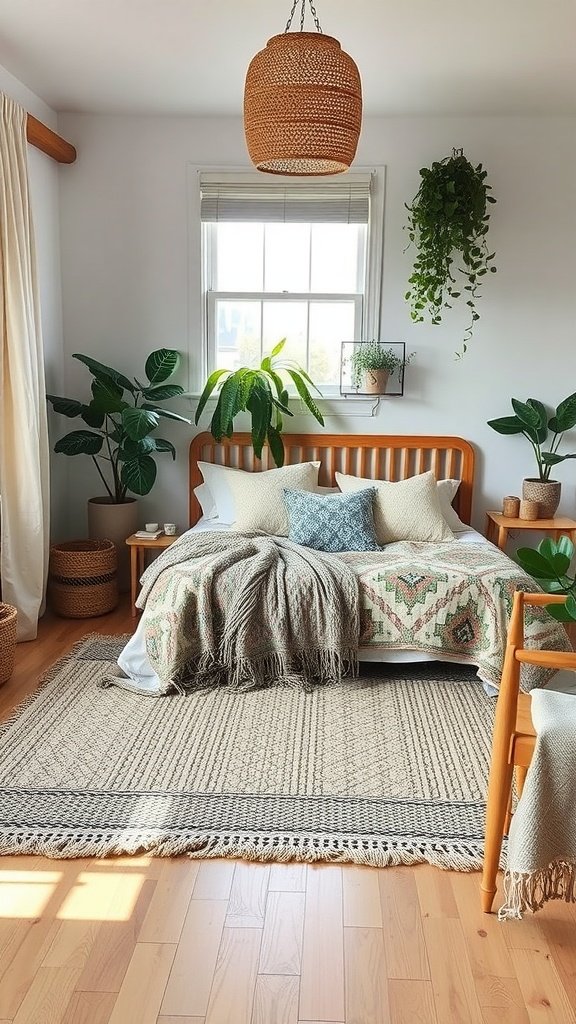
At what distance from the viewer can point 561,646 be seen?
3.45m

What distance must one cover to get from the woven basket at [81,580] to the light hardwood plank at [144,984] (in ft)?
8.55

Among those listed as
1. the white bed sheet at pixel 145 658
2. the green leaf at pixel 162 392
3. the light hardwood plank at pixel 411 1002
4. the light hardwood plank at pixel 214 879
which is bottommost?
the light hardwood plank at pixel 214 879

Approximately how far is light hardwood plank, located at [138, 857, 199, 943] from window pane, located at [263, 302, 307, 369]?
10.4 ft

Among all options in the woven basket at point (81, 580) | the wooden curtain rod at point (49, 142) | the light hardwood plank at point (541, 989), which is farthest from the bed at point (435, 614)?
the wooden curtain rod at point (49, 142)

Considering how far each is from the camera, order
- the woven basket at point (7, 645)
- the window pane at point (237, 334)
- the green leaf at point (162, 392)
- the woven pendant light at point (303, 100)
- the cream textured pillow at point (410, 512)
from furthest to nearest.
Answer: the window pane at point (237, 334) < the green leaf at point (162, 392) < the cream textured pillow at point (410, 512) < the woven basket at point (7, 645) < the woven pendant light at point (303, 100)

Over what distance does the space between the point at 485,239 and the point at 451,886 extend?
11.4 ft

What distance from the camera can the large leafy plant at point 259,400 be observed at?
454cm

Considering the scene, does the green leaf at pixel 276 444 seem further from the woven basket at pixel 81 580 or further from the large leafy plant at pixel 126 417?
the woven basket at pixel 81 580

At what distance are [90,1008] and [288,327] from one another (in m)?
3.74

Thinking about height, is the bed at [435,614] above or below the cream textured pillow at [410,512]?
below

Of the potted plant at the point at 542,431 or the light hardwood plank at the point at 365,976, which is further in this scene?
the potted plant at the point at 542,431

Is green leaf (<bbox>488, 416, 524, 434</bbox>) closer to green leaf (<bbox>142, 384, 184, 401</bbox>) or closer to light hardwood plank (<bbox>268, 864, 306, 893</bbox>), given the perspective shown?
green leaf (<bbox>142, 384, 184, 401</bbox>)

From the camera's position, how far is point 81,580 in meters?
4.43

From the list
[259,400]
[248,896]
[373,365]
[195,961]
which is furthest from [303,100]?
[195,961]
